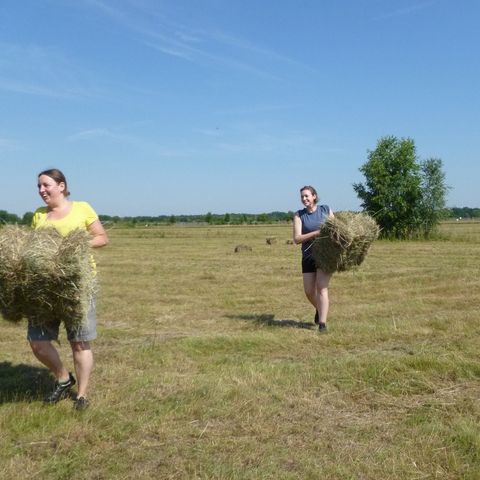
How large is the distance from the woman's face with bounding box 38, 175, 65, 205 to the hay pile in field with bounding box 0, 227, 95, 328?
1.10ft

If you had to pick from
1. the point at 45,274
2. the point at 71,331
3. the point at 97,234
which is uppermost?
the point at 97,234

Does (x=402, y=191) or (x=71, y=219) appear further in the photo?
(x=402, y=191)

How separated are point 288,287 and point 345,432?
877 centimetres

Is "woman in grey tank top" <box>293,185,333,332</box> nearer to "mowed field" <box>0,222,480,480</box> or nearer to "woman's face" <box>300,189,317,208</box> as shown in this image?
"woman's face" <box>300,189,317,208</box>

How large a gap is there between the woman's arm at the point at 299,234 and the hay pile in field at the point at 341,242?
11 centimetres

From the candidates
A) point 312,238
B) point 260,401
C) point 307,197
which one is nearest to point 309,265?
point 312,238

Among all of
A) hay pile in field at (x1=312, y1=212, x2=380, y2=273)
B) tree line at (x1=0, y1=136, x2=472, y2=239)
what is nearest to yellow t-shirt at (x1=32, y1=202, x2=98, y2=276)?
hay pile in field at (x1=312, y1=212, x2=380, y2=273)

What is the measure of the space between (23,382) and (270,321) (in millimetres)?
4147

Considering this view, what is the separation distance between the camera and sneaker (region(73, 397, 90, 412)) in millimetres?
4637

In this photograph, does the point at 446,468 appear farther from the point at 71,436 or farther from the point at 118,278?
the point at 118,278

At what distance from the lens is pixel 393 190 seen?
133ft

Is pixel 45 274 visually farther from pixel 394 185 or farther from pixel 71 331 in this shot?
pixel 394 185

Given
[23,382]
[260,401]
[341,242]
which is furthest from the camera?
[341,242]

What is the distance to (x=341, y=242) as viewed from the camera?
25.1 feet
